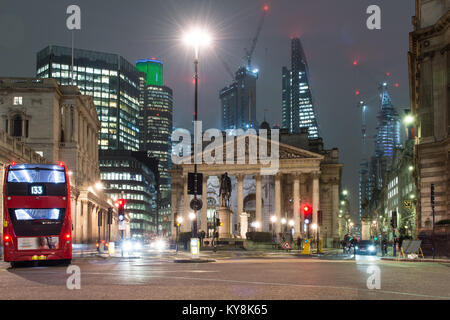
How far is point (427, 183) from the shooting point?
43406mm

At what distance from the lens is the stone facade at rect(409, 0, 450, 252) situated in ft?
140

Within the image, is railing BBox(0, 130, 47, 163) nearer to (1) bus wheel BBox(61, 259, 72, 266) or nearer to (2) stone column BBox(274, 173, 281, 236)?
(1) bus wheel BBox(61, 259, 72, 266)

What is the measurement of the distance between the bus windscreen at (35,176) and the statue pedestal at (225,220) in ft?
117

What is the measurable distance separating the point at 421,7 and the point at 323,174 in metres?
64.6

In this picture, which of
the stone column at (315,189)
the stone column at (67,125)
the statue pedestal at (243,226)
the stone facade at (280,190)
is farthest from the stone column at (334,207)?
the stone column at (67,125)

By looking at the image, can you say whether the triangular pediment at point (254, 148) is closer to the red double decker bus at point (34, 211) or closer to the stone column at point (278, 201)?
the stone column at point (278, 201)

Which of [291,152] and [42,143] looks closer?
[42,143]

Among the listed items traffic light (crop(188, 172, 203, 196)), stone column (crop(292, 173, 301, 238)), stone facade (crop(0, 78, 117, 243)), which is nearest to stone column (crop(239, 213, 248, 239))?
stone column (crop(292, 173, 301, 238))

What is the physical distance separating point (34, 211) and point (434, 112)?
3189cm

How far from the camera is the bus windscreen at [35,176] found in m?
26.1

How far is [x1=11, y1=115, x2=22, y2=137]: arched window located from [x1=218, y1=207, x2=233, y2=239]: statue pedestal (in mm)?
37626
